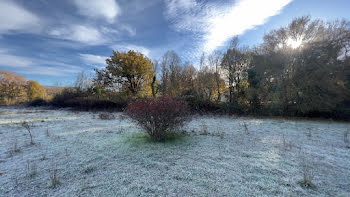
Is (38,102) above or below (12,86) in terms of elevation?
below

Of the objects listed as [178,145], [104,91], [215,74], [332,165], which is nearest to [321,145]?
[332,165]

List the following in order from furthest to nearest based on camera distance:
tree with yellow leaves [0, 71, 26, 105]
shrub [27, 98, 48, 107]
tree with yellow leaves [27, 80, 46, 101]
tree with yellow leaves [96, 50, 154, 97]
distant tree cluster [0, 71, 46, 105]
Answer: tree with yellow leaves [27, 80, 46, 101], tree with yellow leaves [0, 71, 26, 105], distant tree cluster [0, 71, 46, 105], shrub [27, 98, 48, 107], tree with yellow leaves [96, 50, 154, 97]

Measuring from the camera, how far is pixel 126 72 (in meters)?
16.4

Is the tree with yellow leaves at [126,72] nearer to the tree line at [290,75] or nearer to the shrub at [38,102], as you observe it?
the tree line at [290,75]

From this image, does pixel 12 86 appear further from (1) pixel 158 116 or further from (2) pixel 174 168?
(2) pixel 174 168

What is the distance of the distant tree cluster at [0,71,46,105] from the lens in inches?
851

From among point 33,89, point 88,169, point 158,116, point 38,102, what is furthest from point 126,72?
point 33,89

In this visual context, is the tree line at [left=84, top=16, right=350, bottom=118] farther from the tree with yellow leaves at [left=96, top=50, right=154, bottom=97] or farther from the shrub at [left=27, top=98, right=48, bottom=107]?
the shrub at [left=27, top=98, right=48, bottom=107]

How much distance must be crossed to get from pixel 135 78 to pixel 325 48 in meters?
16.6

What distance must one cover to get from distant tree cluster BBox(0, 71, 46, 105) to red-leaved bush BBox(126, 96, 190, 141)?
1016 inches

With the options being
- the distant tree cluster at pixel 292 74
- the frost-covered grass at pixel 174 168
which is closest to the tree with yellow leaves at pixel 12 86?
the distant tree cluster at pixel 292 74

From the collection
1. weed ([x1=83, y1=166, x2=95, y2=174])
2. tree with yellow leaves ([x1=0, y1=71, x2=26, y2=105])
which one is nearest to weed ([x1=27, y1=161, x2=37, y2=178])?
weed ([x1=83, y1=166, x2=95, y2=174])

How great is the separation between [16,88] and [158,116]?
33.8 m

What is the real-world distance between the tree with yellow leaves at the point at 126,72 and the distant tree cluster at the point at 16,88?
12831 millimetres
